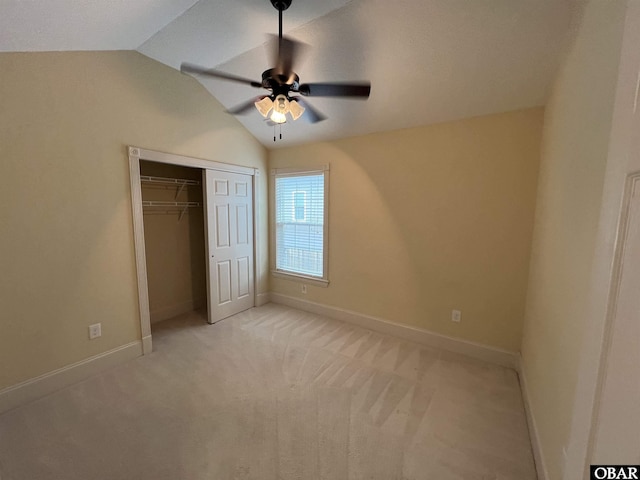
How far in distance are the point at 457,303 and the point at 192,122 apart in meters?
3.53

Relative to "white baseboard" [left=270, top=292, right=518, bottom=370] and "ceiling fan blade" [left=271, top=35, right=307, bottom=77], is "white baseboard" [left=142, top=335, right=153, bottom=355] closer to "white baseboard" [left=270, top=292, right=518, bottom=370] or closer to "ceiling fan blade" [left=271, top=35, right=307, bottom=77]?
"white baseboard" [left=270, top=292, right=518, bottom=370]

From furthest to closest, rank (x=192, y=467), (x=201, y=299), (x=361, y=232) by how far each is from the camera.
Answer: (x=201, y=299) → (x=361, y=232) → (x=192, y=467)

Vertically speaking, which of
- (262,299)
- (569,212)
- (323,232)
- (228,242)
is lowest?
(262,299)

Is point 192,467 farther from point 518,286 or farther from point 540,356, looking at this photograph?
point 518,286

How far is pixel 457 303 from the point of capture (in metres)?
2.77

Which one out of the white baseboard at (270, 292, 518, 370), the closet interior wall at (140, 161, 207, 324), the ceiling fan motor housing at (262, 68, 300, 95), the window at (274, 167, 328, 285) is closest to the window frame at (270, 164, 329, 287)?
the window at (274, 167, 328, 285)

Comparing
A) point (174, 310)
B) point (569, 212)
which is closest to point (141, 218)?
point (174, 310)

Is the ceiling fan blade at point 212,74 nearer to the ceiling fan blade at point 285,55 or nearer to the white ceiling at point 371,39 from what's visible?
the ceiling fan blade at point 285,55

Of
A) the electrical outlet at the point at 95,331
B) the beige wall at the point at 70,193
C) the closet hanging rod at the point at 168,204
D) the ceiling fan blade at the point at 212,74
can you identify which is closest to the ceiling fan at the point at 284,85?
the ceiling fan blade at the point at 212,74

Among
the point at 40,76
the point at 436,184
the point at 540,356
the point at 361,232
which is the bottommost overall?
the point at 540,356

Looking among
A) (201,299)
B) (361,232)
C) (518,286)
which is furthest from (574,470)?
(201,299)

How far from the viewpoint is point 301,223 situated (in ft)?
12.7

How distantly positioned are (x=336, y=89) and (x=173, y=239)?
10.1 feet

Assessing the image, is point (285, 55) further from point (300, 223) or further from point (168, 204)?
point (168, 204)
